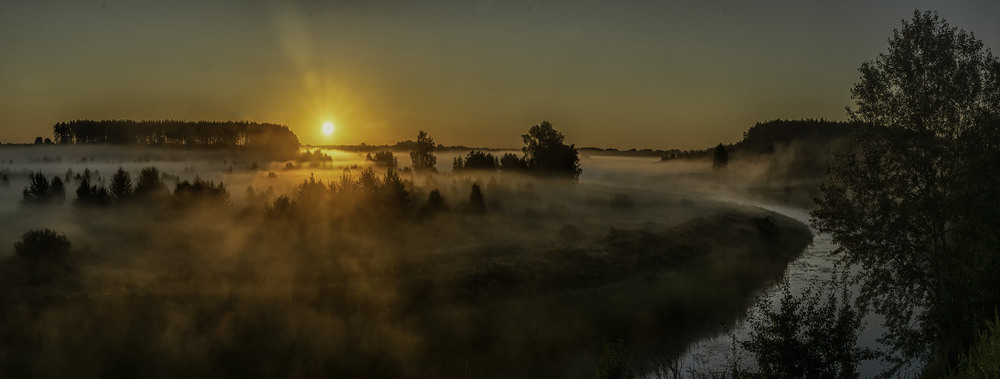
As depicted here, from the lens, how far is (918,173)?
2673cm

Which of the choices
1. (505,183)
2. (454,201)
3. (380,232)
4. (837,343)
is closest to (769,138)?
(505,183)

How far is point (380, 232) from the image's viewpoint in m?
44.3

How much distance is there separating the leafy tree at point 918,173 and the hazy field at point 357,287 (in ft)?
28.8

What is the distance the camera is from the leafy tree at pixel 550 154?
9194cm

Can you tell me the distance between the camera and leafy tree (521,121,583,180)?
9194cm

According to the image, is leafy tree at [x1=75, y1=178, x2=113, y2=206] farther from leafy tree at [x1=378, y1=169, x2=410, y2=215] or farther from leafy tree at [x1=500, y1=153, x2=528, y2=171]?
leafy tree at [x1=500, y1=153, x2=528, y2=171]

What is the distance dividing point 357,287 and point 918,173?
25.7 meters

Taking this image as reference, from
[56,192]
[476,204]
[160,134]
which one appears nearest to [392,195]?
[476,204]

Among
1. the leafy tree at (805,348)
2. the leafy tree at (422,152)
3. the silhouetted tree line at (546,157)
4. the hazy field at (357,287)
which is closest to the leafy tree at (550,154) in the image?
the silhouetted tree line at (546,157)

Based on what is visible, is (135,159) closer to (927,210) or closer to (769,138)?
(927,210)

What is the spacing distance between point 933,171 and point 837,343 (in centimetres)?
1132

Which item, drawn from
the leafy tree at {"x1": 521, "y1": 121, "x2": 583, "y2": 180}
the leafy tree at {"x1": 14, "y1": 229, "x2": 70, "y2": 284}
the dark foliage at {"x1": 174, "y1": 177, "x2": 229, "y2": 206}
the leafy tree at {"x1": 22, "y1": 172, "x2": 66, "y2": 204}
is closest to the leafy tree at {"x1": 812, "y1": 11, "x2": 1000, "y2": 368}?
the leafy tree at {"x1": 14, "y1": 229, "x2": 70, "y2": 284}

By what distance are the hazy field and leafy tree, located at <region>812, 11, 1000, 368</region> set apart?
877 centimetres

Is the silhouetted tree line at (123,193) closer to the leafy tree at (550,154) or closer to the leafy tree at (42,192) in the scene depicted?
the leafy tree at (42,192)
